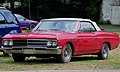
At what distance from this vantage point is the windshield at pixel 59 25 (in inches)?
570

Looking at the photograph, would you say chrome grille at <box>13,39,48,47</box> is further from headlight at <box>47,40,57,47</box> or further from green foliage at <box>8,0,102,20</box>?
green foliage at <box>8,0,102,20</box>

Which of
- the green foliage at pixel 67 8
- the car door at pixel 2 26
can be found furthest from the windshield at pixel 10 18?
the green foliage at pixel 67 8

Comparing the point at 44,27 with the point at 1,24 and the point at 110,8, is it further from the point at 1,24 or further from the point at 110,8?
the point at 110,8

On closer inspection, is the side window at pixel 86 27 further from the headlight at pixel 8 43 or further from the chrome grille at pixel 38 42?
the headlight at pixel 8 43

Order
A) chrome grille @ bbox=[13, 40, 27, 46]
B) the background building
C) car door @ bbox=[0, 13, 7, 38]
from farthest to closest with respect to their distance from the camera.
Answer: the background building, car door @ bbox=[0, 13, 7, 38], chrome grille @ bbox=[13, 40, 27, 46]

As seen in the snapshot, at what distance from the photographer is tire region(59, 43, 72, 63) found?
13.5 meters

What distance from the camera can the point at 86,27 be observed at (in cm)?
1509

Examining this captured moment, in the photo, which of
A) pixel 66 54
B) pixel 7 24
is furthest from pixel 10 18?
pixel 66 54

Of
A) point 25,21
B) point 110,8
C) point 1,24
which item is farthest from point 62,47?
point 110,8

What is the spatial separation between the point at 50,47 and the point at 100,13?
122ft

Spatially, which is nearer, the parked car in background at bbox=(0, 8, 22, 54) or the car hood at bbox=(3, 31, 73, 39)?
the car hood at bbox=(3, 31, 73, 39)

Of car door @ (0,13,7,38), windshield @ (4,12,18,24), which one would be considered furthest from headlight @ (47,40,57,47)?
windshield @ (4,12,18,24)

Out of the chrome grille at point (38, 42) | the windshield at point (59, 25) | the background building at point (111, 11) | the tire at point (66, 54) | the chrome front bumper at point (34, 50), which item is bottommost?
the background building at point (111, 11)

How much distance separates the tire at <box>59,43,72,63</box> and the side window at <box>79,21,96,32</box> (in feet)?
3.49
